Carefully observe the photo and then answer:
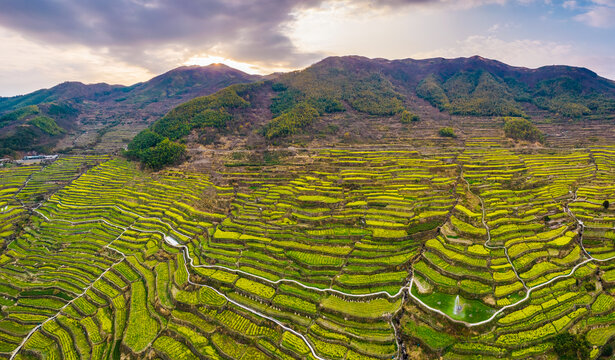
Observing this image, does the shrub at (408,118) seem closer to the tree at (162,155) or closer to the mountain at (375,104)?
the mountain at (375,104)

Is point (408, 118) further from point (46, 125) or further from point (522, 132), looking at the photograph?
point (46, 125)

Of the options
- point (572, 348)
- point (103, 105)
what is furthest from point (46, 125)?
point (572, 348)

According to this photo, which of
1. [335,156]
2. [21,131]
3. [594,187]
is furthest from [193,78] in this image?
[594,187]

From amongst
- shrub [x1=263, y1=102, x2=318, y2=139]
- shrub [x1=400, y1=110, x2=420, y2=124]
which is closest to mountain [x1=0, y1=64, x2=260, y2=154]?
shrub [x1=263, y1=102, x2=318, y2=139]

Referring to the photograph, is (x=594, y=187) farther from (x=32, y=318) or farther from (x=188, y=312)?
(x=32, y=318)

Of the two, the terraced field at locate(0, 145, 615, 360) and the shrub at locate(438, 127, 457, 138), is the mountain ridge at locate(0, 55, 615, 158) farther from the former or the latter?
the terraced field at locate(0, 145, 615, 360)
